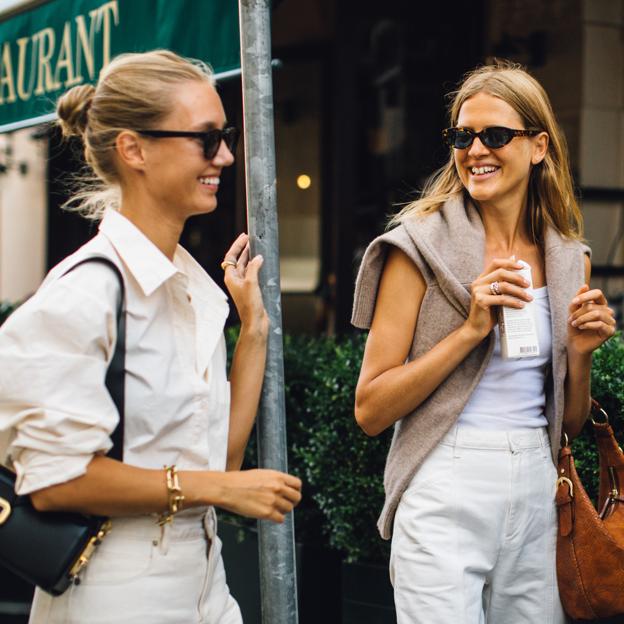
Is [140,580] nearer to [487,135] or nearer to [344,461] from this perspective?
[487,135]

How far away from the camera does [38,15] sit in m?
3.96

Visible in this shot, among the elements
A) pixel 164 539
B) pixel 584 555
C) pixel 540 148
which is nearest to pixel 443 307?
pixel 540 148

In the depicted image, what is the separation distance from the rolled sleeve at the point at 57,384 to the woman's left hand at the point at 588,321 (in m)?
1.24

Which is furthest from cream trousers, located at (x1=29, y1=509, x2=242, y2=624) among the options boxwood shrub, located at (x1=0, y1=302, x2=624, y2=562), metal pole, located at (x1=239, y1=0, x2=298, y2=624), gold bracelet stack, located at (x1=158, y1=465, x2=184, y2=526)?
boxwood shrub, located at (x1=0, y1=302, x2=624, y2=562)

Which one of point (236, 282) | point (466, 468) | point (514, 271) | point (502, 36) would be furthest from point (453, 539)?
point (502, 36)

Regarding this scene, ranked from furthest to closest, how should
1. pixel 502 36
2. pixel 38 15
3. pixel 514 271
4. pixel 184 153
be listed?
pixel 502 36 → pixel 38 15 → pixel 514 271 → pixel 184 153

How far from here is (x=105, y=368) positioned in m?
1.84

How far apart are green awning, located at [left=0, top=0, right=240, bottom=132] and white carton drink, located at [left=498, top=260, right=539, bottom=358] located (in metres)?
1.11

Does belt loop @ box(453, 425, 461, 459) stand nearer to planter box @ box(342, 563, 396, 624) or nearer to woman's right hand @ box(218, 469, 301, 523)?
woman's right hand @ box(218, 469, 301, 523)

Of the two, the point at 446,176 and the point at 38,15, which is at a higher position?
Result: the point at 38,15

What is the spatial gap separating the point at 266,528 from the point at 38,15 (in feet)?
8.31

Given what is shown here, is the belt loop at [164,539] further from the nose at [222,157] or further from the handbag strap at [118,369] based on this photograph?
the nose at [222,157]

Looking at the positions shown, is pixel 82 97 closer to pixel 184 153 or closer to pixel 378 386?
pixel 184 153

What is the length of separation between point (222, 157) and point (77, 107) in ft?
1.11
